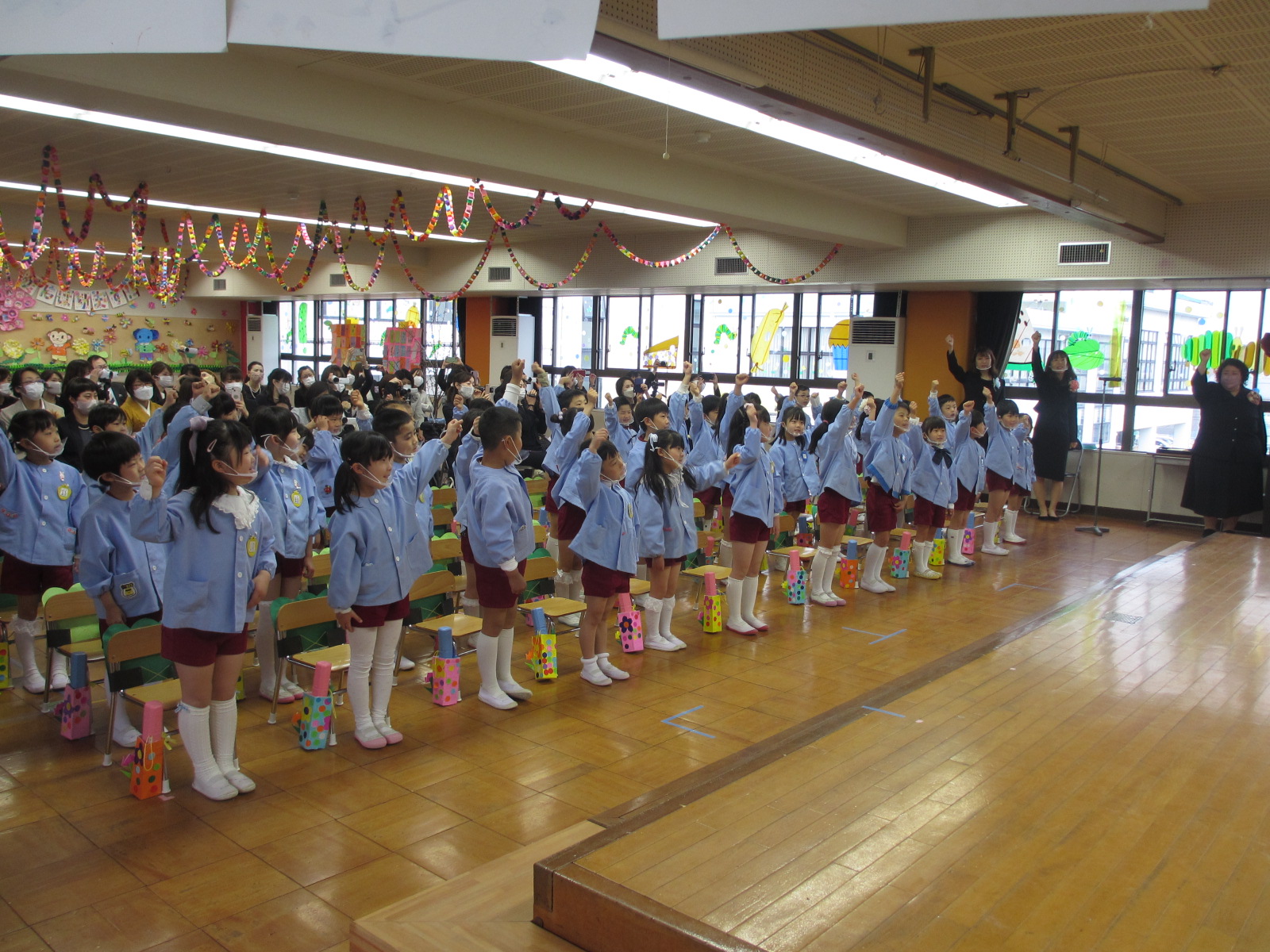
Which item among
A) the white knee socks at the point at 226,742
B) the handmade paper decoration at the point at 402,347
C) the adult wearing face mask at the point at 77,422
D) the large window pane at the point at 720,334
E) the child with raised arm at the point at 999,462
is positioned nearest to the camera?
the white knee socks at the point at 226,742

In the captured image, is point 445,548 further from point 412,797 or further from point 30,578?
point 412,797

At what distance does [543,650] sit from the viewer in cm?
512

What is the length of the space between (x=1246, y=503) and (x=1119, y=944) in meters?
9.43

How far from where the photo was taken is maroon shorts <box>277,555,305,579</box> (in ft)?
15.7

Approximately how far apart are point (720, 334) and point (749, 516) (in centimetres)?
920

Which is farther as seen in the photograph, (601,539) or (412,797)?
(601,539)

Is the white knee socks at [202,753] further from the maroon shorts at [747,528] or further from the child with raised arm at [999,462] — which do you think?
the child with raised arm at [999,462]

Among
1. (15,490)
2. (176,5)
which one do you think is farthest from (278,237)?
(176,5)

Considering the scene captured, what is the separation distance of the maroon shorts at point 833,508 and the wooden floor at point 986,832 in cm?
239

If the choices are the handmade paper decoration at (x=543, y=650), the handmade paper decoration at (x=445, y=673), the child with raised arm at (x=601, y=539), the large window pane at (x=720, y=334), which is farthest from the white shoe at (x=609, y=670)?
the large window pane at (x=720, y=334)

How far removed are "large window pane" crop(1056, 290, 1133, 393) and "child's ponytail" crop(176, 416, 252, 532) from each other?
1074cm

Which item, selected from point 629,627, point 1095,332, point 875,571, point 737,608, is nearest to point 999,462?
point 875,571

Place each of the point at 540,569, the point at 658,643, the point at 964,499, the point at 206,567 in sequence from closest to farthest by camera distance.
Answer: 1. the point at 206,567
2. the point at 540,569
3. the point at 658,643
4. the point at 964,499

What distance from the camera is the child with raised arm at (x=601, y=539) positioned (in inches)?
195
